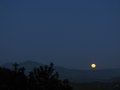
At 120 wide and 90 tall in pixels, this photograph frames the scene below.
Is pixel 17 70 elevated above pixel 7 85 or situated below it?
above

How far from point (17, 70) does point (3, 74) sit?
0.47 metres

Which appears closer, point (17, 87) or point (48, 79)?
point (17, 87)

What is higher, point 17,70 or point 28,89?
point 17,70

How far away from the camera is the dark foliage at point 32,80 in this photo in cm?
952

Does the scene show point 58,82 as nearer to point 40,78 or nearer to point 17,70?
point 40,78

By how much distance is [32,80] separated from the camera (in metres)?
9.98

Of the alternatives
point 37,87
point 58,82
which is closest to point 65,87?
point 58,82

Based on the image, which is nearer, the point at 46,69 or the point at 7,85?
the point at 7,85

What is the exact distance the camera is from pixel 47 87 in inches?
393

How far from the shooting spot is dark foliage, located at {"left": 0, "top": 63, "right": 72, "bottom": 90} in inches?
375

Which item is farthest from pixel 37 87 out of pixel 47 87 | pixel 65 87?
pixel 65 87

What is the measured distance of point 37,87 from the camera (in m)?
9.91

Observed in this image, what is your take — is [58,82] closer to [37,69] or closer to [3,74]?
[37,69]

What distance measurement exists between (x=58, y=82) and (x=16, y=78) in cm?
141
